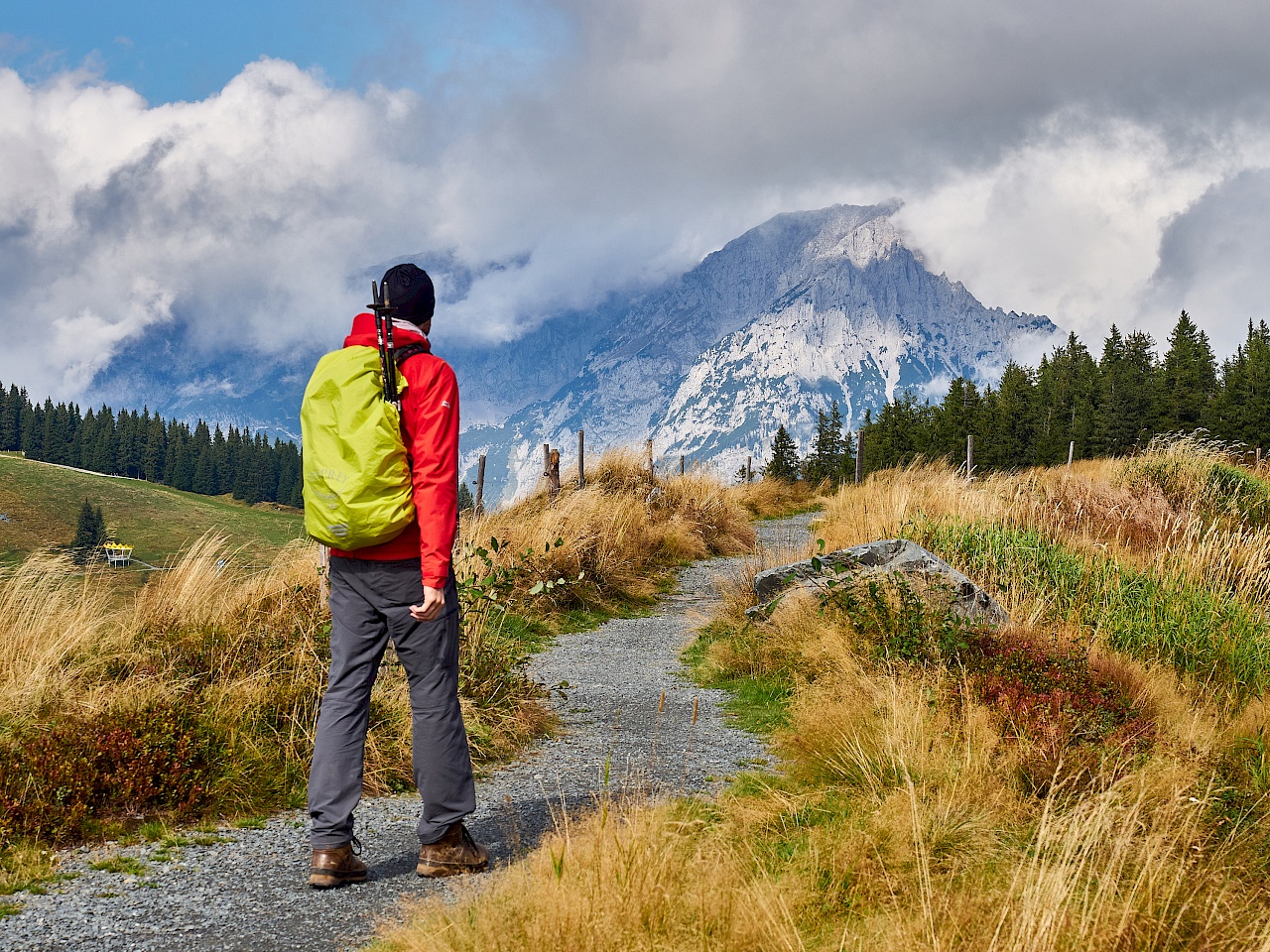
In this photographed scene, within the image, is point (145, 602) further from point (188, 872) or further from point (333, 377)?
point (333, 377)

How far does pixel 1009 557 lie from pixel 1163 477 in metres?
8.50

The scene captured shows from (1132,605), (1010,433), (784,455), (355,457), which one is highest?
(1010,433)

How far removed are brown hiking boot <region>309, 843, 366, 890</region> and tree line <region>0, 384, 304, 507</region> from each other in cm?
11798

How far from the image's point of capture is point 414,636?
3.24 m

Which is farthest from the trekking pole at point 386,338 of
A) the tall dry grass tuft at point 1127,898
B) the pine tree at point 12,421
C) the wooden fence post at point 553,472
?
the pine tree at point 12,421

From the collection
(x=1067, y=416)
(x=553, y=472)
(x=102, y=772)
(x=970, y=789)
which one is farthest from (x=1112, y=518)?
(x=1067, y=416)

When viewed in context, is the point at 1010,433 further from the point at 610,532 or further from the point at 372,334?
the point at 372,334

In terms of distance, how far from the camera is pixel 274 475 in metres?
120

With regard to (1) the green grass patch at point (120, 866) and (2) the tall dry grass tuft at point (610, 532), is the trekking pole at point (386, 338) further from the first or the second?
(2) the tall dry grass tuft at point (610, 532)

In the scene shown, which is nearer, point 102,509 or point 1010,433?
point 102,509

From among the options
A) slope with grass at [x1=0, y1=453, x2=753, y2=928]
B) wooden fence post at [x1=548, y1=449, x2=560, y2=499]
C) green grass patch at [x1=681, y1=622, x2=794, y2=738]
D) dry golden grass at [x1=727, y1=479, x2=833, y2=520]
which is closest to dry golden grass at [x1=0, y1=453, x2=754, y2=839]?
slope with grass at [x1=0, y1=453, x2=753, y2=928]

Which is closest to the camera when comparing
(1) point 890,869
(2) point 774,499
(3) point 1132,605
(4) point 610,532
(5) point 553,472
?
(1) point 890,869

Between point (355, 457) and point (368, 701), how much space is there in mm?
914

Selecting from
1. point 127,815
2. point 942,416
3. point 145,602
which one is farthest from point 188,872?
point 942,416
